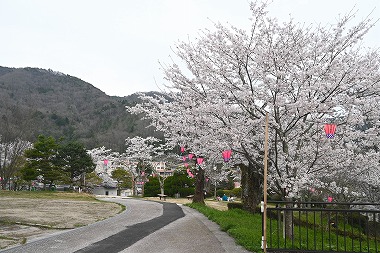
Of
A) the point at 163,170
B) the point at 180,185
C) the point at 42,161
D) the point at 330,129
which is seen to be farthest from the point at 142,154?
the point at 330,129

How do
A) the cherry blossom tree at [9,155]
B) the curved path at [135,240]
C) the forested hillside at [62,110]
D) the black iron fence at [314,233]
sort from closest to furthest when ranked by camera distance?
1. the black iron fence at [314,233]
2. the curved path at [135,240]
3. the cherry blossom tree at [9,155]
4. the forested hillside at [62,110]

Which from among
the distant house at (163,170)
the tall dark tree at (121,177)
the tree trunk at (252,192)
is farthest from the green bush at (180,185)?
the tree trunk at (252,192)

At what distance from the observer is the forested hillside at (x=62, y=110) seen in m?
39.3

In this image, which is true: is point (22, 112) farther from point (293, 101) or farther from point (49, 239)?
point (293, 101)

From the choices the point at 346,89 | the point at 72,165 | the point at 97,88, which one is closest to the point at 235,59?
the point at 346,89

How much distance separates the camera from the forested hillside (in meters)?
39.3

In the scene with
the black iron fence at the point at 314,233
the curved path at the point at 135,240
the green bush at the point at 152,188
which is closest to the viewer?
the black iron fence at the point at 314,233

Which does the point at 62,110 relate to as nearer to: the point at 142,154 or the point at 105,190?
the point at 105,190

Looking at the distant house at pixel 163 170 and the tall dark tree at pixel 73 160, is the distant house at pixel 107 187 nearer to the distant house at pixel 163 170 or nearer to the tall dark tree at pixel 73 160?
the distant house at pixel 163 170

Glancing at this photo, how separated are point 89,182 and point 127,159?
891 cm

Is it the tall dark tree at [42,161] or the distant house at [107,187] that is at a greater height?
the tall dark tree at [42,161]

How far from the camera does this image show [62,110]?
102 metres

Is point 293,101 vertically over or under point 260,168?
over

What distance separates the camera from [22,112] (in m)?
35.3
